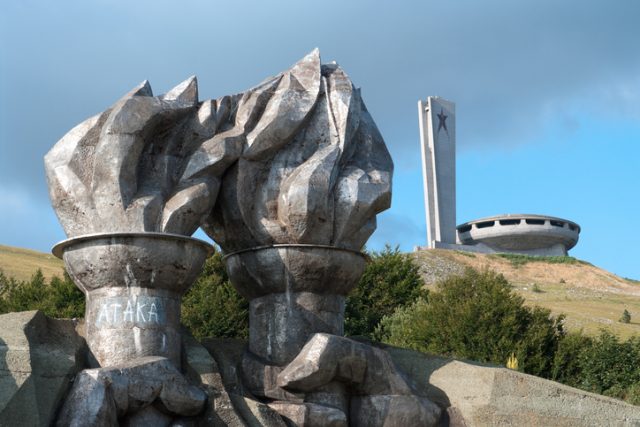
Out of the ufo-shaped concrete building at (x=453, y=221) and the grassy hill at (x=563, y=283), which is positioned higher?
the ufo-shaped concrete building at (x=453, y=221)

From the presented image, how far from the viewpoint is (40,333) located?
11.1 m

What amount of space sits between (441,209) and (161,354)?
63642mm

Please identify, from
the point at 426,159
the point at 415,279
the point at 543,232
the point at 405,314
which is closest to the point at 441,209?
the point at 426,159

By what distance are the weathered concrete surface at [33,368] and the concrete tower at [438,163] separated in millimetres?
62515

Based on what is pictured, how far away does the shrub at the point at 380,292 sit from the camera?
37.2 meters

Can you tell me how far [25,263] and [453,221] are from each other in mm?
31689

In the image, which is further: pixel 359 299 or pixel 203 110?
pixel 359 299

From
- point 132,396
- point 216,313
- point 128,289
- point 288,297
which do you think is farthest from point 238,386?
point 216,313

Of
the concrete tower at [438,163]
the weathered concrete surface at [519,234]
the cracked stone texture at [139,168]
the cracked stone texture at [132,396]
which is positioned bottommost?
the cracked stone texture at [132,396]

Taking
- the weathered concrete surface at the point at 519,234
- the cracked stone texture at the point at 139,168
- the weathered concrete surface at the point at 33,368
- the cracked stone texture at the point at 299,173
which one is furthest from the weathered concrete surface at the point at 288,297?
the weathered concrete surface at the point at 519,234

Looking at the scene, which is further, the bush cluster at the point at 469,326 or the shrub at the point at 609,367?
the bush cluster at the point at 469,326

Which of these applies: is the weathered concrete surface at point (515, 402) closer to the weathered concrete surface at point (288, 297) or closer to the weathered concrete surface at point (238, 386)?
the weathered concrete surface at point (288, 297)

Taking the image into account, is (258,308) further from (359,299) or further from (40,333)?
(359,299)

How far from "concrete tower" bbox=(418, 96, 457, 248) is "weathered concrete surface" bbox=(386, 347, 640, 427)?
59.7m
